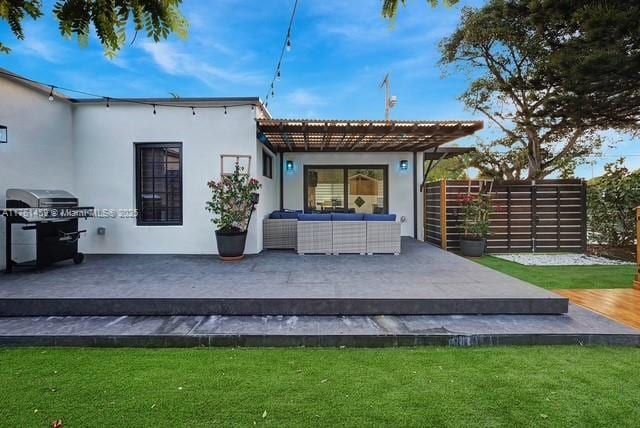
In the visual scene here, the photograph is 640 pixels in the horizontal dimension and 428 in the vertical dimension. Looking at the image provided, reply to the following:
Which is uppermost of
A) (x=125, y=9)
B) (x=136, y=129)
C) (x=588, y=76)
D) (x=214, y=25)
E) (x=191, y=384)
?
(x=214, y=25)

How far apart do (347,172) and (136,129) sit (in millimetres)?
5730

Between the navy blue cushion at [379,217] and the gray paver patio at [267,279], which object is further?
the navy blue cushion at [379,217]

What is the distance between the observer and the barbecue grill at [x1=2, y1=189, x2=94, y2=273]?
5363 millimetres

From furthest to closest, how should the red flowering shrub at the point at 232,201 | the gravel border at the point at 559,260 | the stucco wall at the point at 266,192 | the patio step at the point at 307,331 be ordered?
the gravel border at the point at 559,260
the stucco wall at the point at 266,192
the red flowering shrub at the point at 232,201
the patio step at the point at 307,331

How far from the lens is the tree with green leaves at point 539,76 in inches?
218

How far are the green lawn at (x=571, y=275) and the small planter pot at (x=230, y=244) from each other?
17.4 feet

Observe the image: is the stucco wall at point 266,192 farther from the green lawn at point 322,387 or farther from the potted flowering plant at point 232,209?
the green lawn at point 322,387

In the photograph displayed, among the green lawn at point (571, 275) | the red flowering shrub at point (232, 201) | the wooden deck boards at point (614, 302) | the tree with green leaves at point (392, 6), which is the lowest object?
the wooden deck boards at point (614, 302)

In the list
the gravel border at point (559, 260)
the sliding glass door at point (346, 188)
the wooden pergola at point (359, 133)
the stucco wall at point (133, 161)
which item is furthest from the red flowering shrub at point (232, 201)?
the gravel border at point (559, 260)

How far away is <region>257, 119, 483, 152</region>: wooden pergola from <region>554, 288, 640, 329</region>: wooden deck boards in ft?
11.5

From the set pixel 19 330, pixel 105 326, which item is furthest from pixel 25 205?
pixel 105 326

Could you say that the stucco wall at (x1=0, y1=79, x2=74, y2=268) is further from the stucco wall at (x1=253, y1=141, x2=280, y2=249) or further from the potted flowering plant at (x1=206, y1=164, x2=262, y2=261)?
the stucco wall at (x1=253, y1=141, x2=280, y2=249)

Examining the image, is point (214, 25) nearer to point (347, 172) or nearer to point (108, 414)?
point (347, 172)

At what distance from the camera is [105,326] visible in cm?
379
